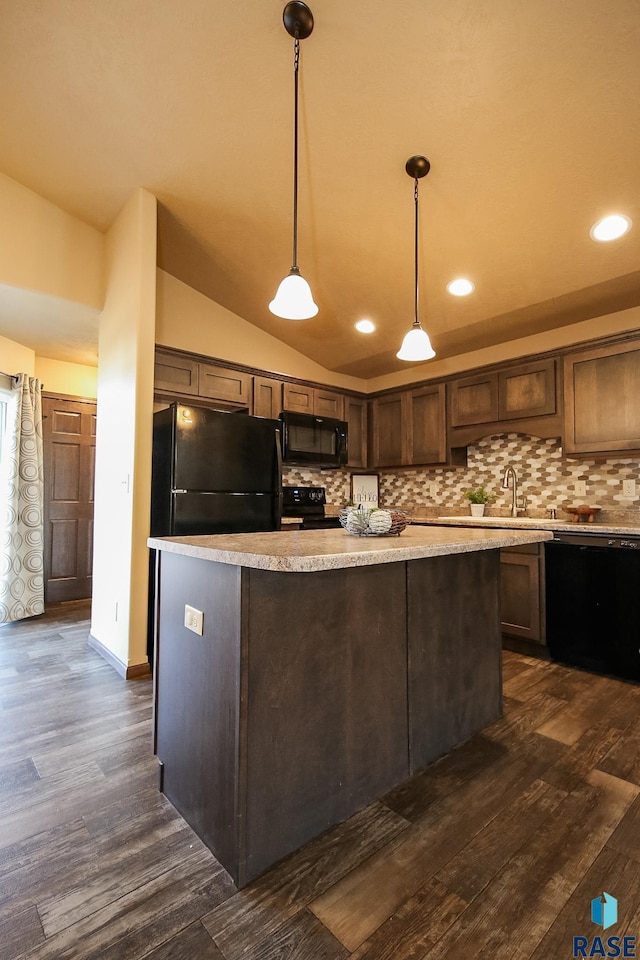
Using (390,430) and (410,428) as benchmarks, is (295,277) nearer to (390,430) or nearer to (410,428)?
(410,428)

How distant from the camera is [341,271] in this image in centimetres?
341

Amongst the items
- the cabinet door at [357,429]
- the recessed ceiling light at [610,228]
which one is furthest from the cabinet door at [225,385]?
the recessed ceiling light at [610,228]

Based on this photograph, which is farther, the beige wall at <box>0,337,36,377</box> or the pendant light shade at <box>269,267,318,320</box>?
the beige wall at <box>0,337,36,377</box>

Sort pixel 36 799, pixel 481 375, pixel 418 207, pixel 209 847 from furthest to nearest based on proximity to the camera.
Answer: pixel 481 375 → pixel 418 207 → pixel 36 799 → pixel 209 847

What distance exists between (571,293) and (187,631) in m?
3.22

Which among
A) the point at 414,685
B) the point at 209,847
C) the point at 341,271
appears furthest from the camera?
the point at 341,271

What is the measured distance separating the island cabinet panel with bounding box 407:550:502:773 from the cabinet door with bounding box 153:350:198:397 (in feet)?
8.32

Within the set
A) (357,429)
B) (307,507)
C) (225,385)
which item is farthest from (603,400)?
(225,385)

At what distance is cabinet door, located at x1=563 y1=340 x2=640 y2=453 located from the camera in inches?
119

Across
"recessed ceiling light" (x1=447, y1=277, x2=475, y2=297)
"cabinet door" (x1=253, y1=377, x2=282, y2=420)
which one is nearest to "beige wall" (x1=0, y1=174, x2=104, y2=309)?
"cabinet door" (x1=253, y1=377, x2=282, y2=420)

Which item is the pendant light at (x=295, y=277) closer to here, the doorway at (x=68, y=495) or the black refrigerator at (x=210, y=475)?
the black refrigerator at (x=210, y=475)

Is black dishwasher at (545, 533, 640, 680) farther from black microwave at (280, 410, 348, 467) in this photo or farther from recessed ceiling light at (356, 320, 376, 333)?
recessed ceiling light at (356, 320, 376, 333)

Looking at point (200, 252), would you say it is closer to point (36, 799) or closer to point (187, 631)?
point (187, 631)

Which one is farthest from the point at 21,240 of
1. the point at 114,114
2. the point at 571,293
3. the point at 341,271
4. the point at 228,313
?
the point at 571,293
